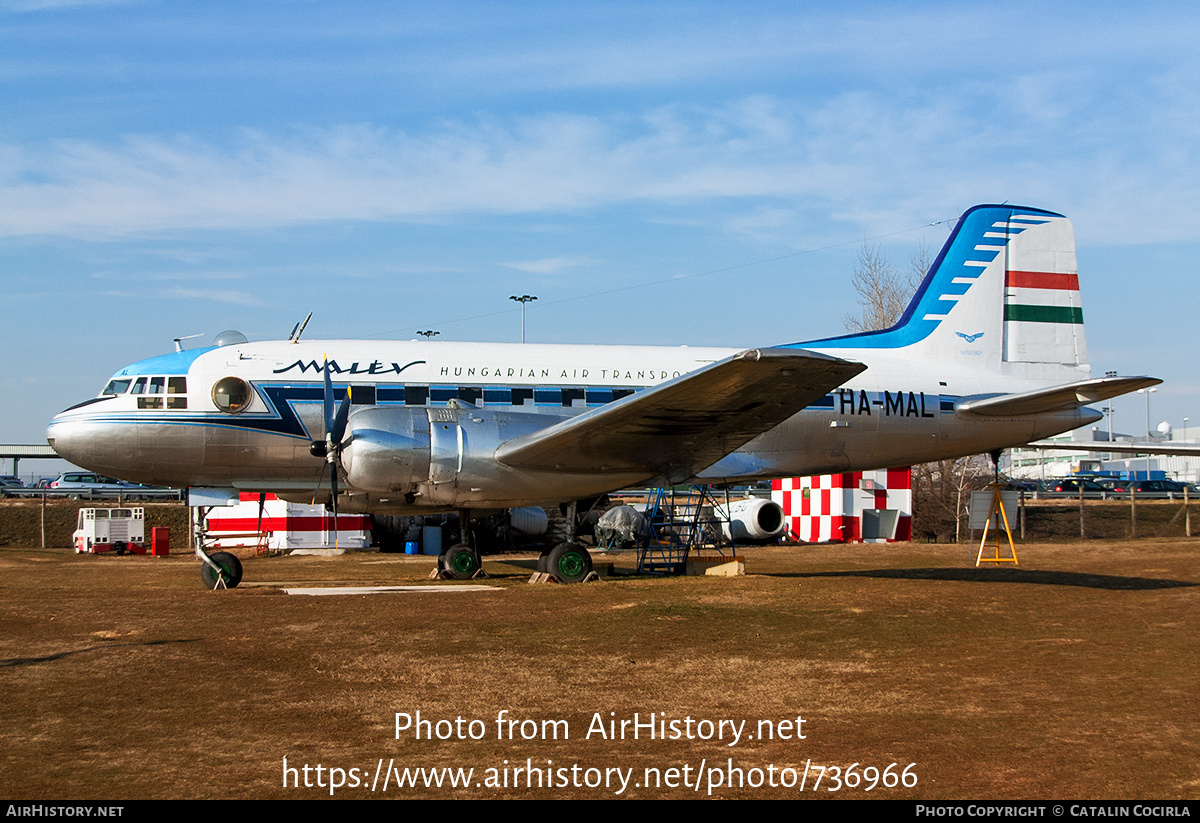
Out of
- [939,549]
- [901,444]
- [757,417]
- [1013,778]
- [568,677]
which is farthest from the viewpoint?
[939,549]

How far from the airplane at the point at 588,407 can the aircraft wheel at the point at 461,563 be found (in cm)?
3

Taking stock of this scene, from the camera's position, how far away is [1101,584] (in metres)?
14.4

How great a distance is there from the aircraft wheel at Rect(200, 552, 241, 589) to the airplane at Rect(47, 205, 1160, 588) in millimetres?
38

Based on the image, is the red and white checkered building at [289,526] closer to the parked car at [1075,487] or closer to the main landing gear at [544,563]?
the main landing gear at [544,563]

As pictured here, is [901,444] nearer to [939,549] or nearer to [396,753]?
[939,549]

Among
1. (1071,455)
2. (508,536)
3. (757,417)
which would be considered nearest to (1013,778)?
(757,417)

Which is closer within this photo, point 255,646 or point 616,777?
point 616,777

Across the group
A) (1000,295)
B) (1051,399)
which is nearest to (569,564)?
(1051,399)

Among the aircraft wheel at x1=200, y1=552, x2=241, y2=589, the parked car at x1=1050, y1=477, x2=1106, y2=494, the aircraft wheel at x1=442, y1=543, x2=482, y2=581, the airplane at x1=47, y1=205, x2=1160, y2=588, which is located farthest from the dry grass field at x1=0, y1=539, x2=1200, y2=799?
the parked car at x1=1050, y1=477, x2=1106, y2=494

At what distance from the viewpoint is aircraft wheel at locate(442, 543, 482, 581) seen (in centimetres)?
1644

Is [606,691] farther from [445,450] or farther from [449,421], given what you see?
[449,421]

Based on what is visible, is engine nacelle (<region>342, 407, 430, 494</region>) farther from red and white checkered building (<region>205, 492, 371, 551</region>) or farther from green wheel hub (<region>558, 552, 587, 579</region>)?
red and white checkered building (<region>205, 492, 371, 551</region>)

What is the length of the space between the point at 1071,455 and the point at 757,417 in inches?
4428

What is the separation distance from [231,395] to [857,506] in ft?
60.0
